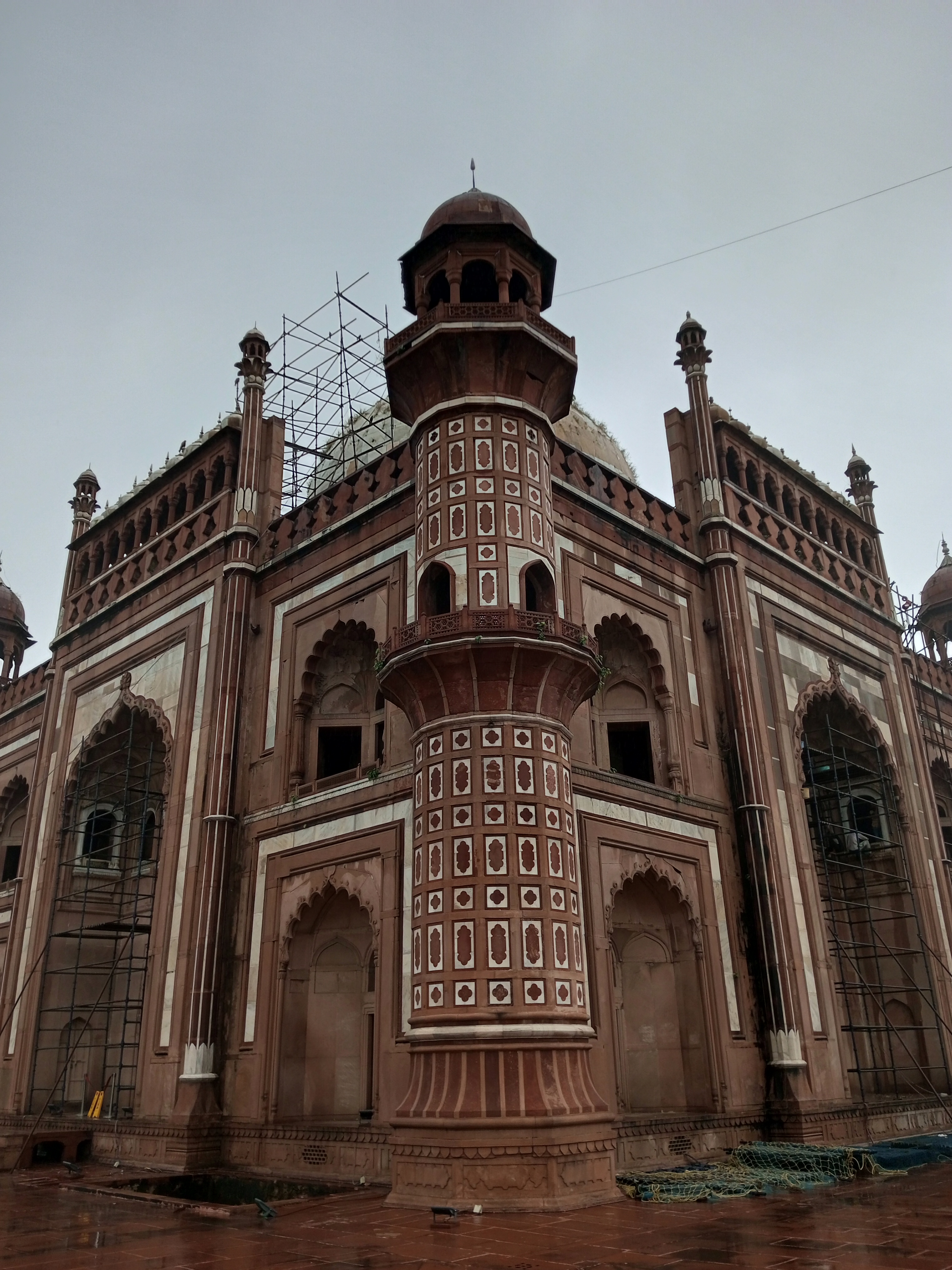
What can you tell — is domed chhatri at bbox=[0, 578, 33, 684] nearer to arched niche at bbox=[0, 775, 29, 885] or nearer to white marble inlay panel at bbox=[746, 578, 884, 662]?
arched niche at bbox=[0, 775, 29, 885]

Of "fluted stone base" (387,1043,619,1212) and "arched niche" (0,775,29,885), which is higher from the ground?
"arched niche" (0,775,29,885)

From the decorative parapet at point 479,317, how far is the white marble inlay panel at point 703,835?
6201 mm

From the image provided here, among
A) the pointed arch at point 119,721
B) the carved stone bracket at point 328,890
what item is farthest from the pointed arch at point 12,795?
Result: the carved stone bracket at point 328,890

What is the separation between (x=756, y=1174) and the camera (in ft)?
38.7

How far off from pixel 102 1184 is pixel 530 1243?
23.1 ft

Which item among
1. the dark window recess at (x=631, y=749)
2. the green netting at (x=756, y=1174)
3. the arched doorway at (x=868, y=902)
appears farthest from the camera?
the arched doorway at (x=868, y=902)

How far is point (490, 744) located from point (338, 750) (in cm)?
579

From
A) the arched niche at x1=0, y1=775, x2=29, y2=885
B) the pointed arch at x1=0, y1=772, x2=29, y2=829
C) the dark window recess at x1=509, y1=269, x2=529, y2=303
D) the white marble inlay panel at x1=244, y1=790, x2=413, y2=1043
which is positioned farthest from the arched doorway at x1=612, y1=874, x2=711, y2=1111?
the arched niche at x1=0, y1=775, x2=29, y2=885

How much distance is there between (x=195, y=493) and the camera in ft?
66.6

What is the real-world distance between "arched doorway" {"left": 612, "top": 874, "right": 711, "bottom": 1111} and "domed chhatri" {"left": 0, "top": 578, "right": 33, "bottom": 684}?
19905 mm

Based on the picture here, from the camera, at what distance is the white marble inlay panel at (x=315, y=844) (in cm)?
1316

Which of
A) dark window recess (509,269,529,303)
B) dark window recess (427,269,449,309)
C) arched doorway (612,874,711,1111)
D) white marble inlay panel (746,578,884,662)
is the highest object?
dark window recess (509,269,529,303)

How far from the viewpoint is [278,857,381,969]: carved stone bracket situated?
45.6 feet

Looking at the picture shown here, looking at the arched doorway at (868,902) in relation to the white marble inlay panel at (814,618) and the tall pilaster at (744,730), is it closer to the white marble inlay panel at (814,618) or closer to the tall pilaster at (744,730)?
the white marble inlay panel at (814,618)
